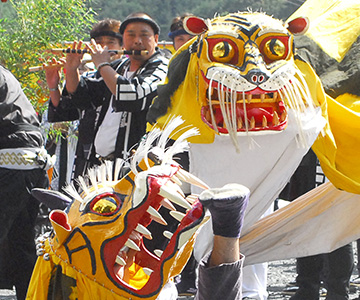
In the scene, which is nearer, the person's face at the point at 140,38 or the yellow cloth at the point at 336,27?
the yellow cloth at the point at 336,27

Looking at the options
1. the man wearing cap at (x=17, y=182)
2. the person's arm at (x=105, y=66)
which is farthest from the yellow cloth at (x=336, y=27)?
the man wearing cap at (x=17, y=182)

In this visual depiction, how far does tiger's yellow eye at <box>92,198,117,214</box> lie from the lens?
104 inches

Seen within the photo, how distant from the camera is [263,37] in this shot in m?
3.80

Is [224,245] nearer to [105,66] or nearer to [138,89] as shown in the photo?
[138,89]

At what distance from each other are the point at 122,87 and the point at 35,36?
1463 mm

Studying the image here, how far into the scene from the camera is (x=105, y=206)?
2.65 m

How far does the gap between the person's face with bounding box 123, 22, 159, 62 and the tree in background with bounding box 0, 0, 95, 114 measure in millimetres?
890

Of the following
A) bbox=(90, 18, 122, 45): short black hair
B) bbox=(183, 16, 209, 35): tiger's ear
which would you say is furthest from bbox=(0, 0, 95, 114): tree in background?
bbox=(183, 16, 209, 35): tiger's ear

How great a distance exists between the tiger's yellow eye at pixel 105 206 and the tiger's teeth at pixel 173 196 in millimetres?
220

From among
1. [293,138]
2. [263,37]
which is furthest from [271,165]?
[263,37]

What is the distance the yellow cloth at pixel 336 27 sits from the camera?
434cm

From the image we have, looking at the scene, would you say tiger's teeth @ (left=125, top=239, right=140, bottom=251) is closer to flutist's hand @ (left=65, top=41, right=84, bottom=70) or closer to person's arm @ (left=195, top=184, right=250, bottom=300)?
person's arm @ (left=195, top=184, right=250, bottom=300)

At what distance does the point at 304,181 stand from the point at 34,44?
219cm

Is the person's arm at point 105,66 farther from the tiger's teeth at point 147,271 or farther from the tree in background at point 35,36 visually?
the tiger's teeth at point 147,271
